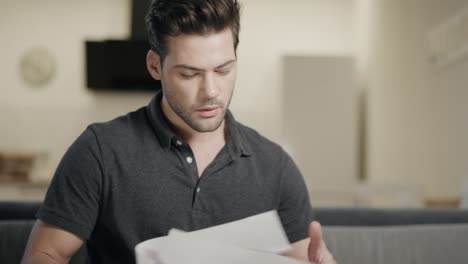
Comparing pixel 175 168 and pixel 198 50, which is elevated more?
pixel 198 50

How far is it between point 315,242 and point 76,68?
5239 mm

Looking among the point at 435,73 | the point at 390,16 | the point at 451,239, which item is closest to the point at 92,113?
the point at 390,16

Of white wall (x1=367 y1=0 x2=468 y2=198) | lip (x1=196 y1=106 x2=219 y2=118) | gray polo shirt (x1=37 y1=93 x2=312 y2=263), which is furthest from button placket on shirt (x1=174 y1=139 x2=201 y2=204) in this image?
white wall (x1=367 y1=0 x2=468 y2=198)

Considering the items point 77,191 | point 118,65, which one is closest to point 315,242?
point 77,191

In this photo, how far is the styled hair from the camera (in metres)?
1.15

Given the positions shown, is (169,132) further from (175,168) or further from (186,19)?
(186,19)

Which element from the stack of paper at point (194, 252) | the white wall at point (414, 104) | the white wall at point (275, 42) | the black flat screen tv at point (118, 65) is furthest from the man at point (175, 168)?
the white wall at point (275, 42)

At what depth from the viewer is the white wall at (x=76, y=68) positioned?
595 centimetres

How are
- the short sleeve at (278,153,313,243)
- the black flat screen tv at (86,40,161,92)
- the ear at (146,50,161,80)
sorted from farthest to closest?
1. the black flat screen tv at (86,40,161,92)
2. the short sleeve at (278,153,313,243)
3. the ear at (146,50,161,80)

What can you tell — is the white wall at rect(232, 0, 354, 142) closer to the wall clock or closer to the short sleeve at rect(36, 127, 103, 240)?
the wall clock

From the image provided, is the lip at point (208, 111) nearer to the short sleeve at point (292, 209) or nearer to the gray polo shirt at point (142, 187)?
the gray polo shirt at point (142, 187)

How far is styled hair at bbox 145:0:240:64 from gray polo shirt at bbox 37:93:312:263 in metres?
0.20

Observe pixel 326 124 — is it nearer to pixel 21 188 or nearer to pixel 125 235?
pixel 21 188

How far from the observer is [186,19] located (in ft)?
3.78
